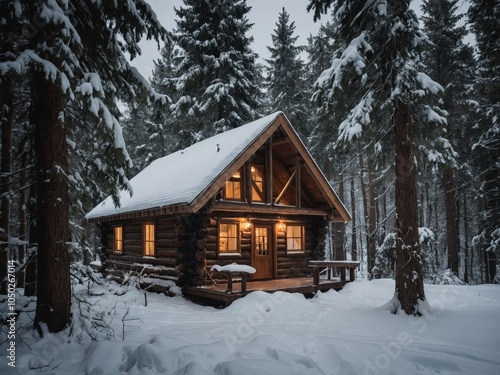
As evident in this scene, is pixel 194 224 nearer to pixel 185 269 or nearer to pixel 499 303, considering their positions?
pixel 185 269

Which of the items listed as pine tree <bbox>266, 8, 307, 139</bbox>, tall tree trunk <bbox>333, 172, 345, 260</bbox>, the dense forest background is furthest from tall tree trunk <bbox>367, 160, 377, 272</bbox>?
pine tree <bbox>266, 8, 307, 139</bbox>

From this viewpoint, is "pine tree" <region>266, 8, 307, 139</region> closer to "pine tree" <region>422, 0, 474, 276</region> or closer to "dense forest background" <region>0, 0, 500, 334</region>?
"dense forest background" <region>0, 0, 500, 334</region>

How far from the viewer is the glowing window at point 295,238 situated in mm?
15105

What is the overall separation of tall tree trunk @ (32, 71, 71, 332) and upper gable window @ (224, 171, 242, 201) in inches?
293

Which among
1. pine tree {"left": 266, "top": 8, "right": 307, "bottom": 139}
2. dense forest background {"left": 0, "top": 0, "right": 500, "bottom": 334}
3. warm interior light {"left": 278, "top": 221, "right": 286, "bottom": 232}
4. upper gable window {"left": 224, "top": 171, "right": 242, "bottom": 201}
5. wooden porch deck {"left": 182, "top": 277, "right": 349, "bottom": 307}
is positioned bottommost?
wooden porch deck {"left": 182, "top": 277, "right": 349, "bottom": 307}

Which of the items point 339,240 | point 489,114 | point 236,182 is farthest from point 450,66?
point 236,182

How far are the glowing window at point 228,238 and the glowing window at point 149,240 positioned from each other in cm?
311

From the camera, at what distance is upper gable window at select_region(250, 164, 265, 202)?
45.3 ft

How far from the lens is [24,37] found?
247 inches

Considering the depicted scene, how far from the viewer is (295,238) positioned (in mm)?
15391

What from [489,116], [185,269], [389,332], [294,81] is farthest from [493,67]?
[185,269]

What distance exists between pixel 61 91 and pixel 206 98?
1545 cm

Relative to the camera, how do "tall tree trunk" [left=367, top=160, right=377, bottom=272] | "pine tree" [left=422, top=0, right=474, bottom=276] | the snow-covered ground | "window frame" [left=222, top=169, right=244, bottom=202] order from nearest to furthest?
the snow-covered ground
"window frame" [left=222, top=169, right=244, bottom=202]
"pine tree" [left=422, top=0, right=474, bottom=276]
"tall tree trunk" [left=367, top=160, right=377, bottom=272]

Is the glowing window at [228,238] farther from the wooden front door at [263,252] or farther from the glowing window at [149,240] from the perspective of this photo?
the glowing window at [149,240]
